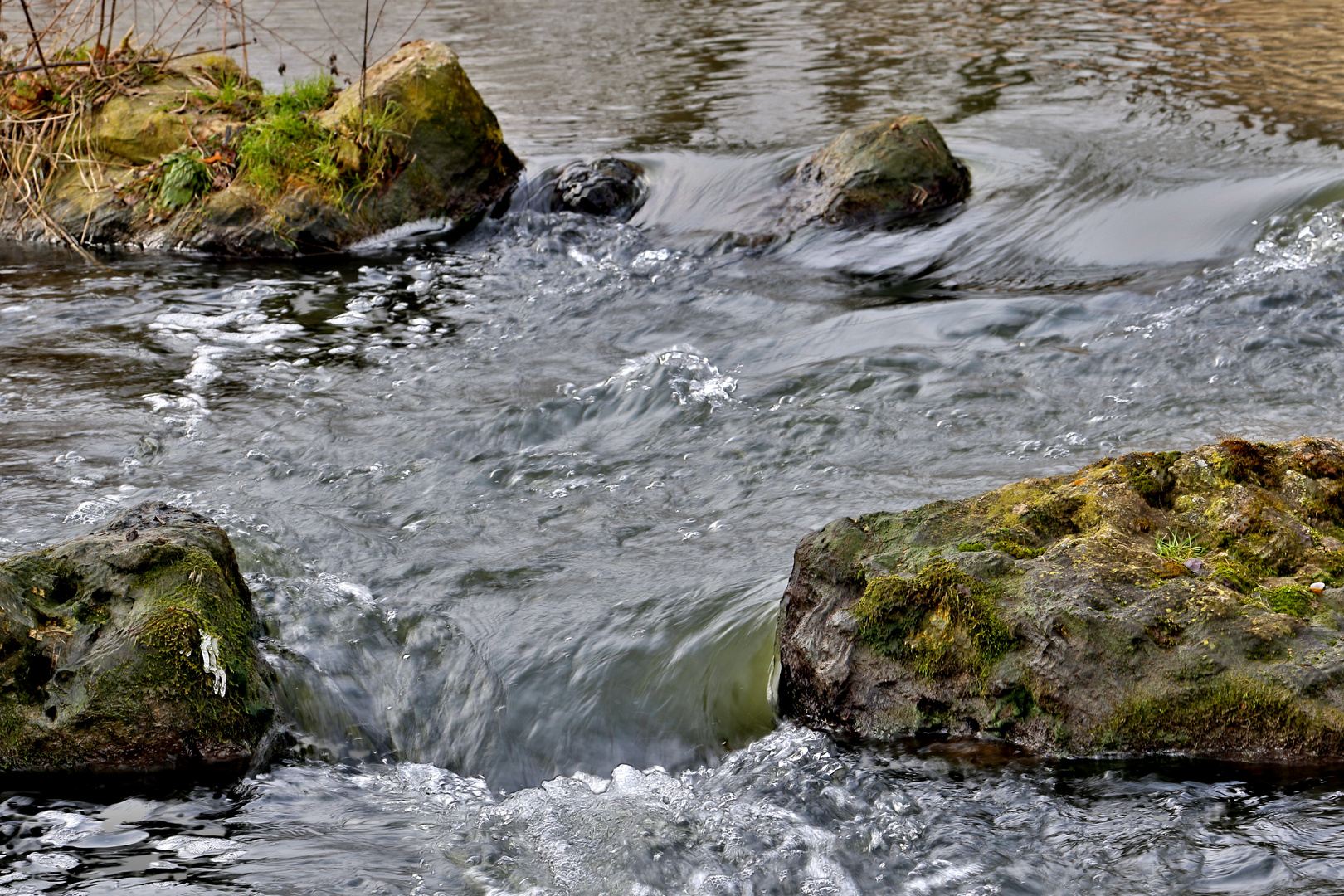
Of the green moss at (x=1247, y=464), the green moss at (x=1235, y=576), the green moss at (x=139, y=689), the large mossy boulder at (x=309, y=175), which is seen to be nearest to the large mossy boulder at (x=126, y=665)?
the green moss at (x=139, y=689)

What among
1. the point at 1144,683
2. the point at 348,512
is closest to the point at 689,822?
the point at 1144,683

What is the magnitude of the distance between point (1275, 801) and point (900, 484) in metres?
2.11

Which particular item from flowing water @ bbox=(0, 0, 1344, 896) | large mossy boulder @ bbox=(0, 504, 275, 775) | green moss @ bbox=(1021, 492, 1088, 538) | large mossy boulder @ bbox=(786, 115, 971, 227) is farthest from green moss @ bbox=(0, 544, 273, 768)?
large mossy boulder @ bbox=(786, 115, 971, 227)

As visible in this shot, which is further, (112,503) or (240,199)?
(240,199)

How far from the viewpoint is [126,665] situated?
3115 mm

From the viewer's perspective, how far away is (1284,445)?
3361mm

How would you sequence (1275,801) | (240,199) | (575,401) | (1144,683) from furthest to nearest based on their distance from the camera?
1. (240,199)
2. (575,401)
3. (1144,683)
4. (1275,801)

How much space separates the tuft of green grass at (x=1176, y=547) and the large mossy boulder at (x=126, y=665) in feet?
8.79

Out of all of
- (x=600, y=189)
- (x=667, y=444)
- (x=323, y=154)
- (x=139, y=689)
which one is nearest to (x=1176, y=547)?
(x=667, y=444)

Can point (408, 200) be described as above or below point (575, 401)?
above

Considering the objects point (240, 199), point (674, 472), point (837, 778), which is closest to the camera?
point (837, 778)

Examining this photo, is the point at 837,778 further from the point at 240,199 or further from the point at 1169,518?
the point at 240,199

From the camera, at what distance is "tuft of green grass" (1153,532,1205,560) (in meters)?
3.03

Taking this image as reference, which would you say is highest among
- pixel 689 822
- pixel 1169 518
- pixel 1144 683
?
pixel 1169 518
